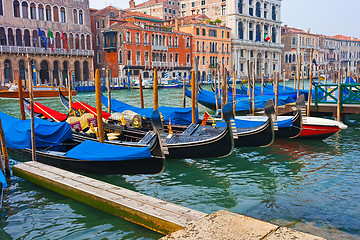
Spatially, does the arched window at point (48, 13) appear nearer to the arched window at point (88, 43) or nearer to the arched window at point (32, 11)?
the arched window at point (32, 11)

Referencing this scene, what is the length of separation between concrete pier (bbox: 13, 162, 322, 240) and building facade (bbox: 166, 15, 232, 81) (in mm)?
28000

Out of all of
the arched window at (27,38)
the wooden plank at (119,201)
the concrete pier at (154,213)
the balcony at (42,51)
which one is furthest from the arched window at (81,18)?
the wooden plank at (119,201)

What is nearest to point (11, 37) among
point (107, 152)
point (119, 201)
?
point (107, 152)

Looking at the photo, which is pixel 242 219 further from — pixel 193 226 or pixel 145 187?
pixel 145 187

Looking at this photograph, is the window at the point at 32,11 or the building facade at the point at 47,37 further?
the window at the point at 32,11

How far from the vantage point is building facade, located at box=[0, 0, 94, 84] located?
22.2 m

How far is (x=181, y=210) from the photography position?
307 centimetres

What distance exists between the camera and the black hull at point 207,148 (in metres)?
5.68

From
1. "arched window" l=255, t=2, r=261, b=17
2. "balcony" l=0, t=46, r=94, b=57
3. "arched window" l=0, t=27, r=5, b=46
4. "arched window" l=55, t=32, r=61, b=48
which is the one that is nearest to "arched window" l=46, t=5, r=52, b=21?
"arched window" l=55, t=32, r=61, b=48

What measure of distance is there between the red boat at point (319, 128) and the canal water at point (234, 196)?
35.8 inches

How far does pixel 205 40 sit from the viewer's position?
33.2 meters

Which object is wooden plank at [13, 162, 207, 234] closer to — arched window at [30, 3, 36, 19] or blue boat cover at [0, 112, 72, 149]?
blue boat cover at [0, 112, 72, 149]

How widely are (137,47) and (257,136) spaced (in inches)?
883

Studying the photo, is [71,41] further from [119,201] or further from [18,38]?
[119,201]
